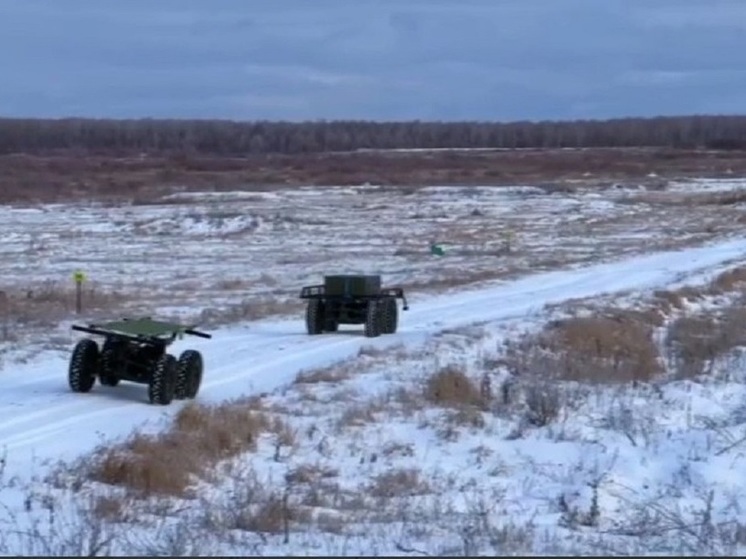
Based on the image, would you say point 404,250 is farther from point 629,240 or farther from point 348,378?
point 348,378

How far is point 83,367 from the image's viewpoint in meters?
15.7

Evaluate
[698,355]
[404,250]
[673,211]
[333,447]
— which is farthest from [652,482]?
[673,211]

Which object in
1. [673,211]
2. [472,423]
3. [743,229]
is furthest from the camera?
[673,211]

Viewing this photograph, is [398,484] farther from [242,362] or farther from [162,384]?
[242,362]

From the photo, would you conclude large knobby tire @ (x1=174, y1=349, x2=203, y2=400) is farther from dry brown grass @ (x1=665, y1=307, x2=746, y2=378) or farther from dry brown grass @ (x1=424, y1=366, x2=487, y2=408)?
dry brown grass @ (x1=665, y1=307, x2=746, y2=378)

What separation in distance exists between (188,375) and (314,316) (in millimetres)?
6553

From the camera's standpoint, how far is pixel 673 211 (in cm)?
5966

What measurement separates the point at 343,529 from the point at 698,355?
10248mm

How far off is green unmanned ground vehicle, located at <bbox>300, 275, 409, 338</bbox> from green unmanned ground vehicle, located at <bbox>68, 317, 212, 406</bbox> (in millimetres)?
5985

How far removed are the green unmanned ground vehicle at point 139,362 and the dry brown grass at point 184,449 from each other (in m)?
0.74

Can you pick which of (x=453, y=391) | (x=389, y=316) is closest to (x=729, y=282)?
(x=389, y=316)

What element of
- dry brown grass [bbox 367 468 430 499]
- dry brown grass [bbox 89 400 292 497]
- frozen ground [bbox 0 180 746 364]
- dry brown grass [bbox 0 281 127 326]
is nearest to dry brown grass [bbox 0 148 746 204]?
frozen ground [bbox 0 180 746 364]

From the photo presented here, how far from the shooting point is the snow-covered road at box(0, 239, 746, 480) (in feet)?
44.8

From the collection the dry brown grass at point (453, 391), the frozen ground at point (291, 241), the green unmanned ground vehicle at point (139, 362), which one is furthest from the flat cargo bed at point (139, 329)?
the frozen ground at point (291, 241)
